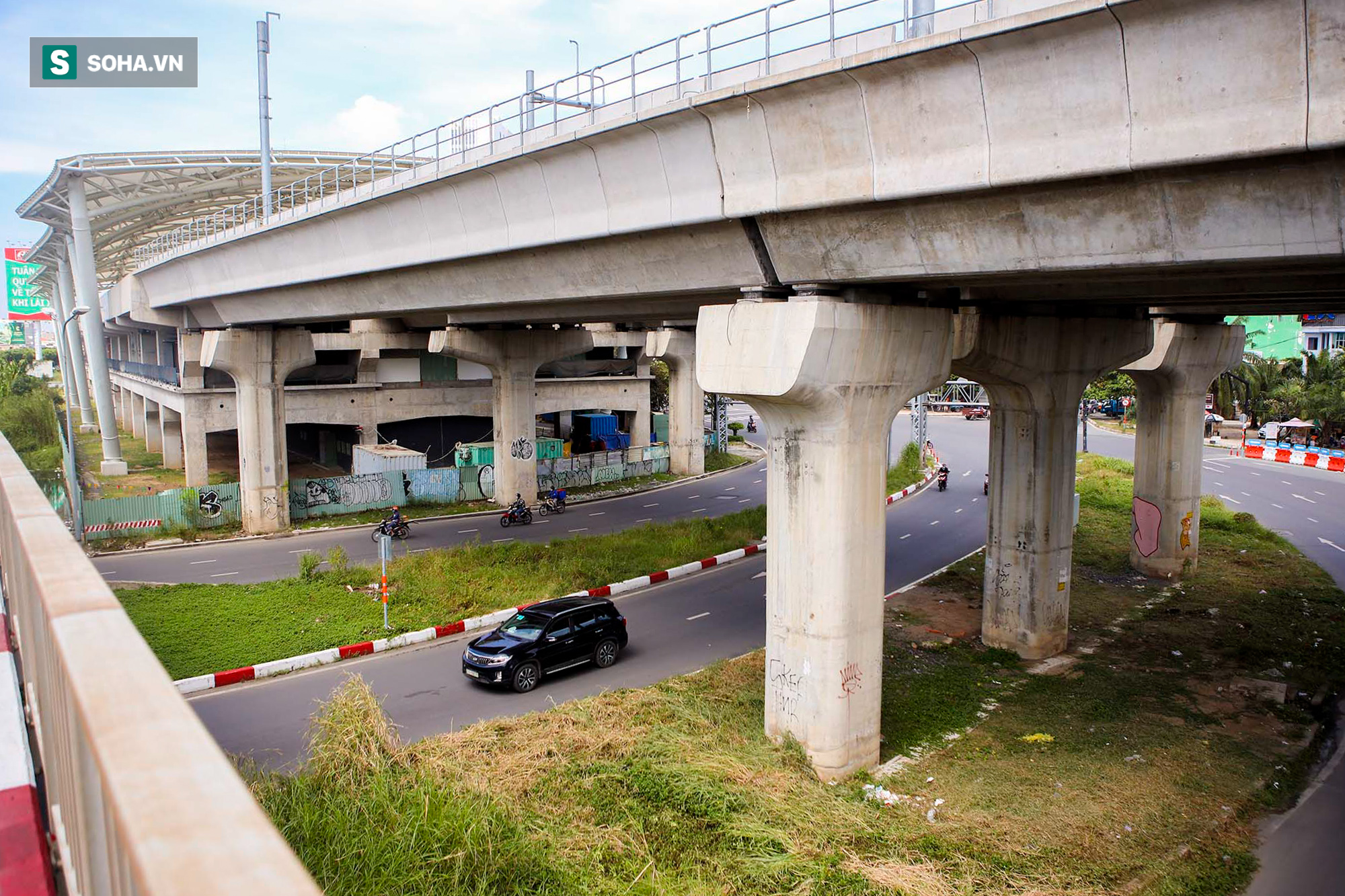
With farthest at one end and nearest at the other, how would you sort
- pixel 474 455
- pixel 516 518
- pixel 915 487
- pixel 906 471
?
pixel 906 471 → pixel 915 487 → pixel 474 455 → pixel 516 518

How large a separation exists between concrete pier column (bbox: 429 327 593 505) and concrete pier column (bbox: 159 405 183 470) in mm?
24177

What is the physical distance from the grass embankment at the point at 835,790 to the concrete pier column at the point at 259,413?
21.8 metres

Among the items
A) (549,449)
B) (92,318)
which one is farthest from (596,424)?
(92,318)

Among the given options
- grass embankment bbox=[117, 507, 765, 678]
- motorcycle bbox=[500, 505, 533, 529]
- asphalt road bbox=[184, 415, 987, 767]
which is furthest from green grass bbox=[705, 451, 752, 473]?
grass embankment bbox=[117, 507, 765, 678]

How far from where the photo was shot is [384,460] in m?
37.6

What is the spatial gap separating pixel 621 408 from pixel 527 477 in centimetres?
1592

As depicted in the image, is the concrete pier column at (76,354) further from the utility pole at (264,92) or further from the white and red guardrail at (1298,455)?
the white and red guardrail at (1298,455)

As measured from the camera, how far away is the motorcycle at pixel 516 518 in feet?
111

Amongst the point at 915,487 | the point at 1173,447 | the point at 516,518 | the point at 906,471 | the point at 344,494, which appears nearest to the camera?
the point at 1173,447

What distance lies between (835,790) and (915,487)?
1305 inches

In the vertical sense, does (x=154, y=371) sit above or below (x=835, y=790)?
above

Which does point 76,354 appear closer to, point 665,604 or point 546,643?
point 665,604

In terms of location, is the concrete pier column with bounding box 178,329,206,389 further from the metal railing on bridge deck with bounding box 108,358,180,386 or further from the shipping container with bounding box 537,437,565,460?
the shipping container with bounding box 537,437,565,460

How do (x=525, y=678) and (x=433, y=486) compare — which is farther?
(x=433, y=486)
